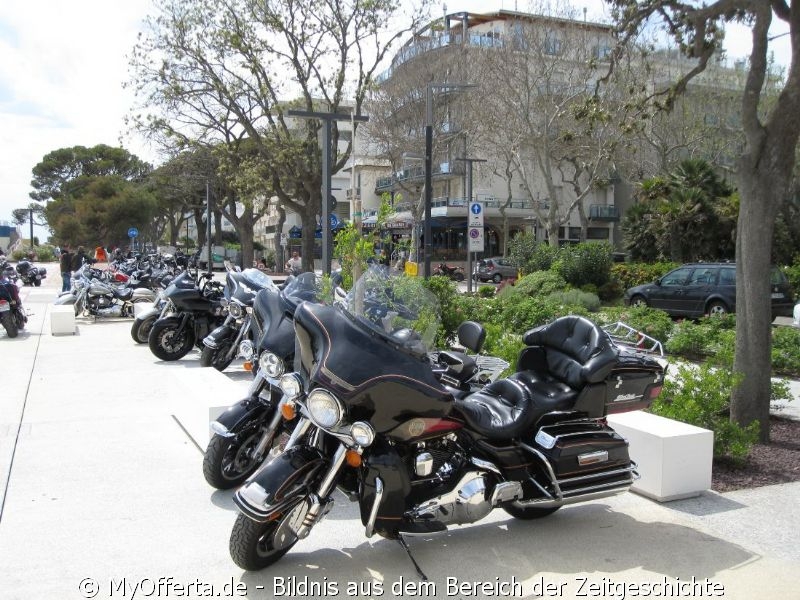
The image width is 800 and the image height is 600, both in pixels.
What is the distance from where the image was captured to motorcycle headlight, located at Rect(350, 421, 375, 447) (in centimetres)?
348

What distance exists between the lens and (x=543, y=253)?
24375 mm

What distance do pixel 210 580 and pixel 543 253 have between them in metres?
21.6

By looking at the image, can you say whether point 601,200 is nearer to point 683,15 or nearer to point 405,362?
point 683,15

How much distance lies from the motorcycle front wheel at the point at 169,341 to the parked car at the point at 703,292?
1177cm

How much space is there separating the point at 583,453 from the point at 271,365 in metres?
1.94

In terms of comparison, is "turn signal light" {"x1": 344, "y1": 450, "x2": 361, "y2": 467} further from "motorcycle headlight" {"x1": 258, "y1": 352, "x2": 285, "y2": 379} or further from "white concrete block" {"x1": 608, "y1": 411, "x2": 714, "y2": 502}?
"white concrete block" {"x1": 608, "y1": 411, "x2": 714, "y2": 502}

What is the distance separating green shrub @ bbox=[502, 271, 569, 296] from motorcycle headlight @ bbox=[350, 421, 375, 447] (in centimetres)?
1597

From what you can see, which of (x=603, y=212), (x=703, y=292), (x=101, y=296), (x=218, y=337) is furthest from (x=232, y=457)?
(x=603, y=212)

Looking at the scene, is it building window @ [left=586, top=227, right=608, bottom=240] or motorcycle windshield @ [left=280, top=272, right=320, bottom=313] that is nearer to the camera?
motorcycle windshield @ [left=280, top=272, right=320, bottom=313]

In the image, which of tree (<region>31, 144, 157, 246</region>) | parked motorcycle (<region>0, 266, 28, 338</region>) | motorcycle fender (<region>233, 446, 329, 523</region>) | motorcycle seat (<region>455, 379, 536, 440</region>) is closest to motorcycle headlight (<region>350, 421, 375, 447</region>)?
motorcycle fender (<region>233, 446, 329, 523</region>)

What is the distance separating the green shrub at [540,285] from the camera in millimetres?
19417

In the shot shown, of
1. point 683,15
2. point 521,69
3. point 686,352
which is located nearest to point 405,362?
point 683,15

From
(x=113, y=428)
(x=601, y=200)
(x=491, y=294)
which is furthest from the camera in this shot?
(x=601, y=200)

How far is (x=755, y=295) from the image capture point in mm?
6113
